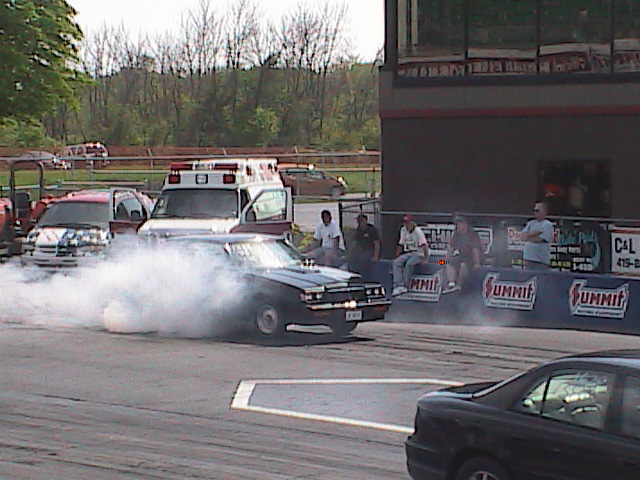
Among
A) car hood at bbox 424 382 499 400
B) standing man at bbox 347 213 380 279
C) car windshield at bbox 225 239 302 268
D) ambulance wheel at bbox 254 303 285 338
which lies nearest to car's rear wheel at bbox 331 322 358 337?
ambulance wheel at bbox 254 303 285 338

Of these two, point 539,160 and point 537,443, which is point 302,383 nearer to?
point 537,443

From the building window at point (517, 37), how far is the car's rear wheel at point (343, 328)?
10439 millimetres

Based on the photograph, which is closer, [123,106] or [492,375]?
[492,375]

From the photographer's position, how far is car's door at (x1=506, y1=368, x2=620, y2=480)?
658 centimetres

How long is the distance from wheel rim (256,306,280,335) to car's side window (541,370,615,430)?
32.3 ft

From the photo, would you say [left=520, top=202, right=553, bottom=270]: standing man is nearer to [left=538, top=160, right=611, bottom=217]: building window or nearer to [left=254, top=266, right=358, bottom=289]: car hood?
[left=254, top=266, right=358, bottom=289]: car hood

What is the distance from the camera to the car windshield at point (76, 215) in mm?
26266

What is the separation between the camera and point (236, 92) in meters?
75.5

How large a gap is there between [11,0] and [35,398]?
85.2 feet

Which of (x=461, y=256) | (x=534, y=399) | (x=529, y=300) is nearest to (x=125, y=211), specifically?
(x=461, y=256)

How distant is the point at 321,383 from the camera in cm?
1312

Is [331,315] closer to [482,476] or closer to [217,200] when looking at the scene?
[217,200]

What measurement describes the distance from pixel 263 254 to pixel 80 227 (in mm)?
9241

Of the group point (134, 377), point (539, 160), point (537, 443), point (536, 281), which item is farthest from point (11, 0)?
point (537, 443)
